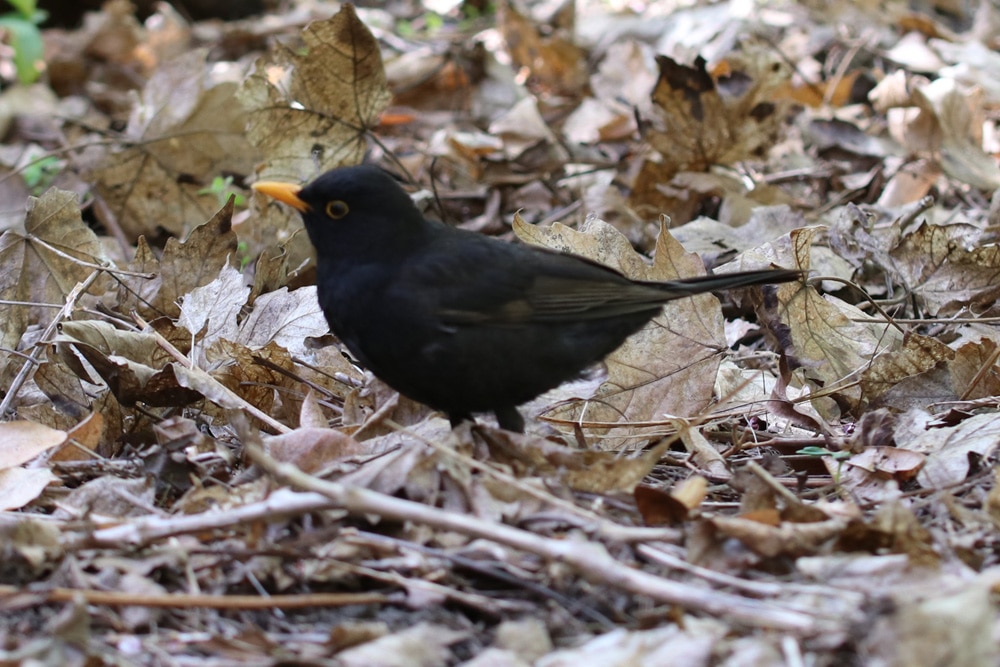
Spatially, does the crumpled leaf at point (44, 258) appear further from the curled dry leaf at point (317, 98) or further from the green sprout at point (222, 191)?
the curled dry leaf at point (317, 98)

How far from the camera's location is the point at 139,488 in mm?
3199

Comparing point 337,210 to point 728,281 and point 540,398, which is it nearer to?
point 540,398

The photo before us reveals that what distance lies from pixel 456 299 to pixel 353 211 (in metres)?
0.51

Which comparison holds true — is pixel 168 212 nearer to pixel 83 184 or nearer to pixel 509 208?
pixel 83 184

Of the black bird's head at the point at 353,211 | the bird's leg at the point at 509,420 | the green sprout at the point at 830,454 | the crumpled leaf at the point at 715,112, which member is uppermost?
the black bird's head at the point at 353,211

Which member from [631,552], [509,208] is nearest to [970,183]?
[509,208]

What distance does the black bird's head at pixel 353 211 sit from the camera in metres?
3.78

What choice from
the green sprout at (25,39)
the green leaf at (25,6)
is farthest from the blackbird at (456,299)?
the green leaf at (25,6)

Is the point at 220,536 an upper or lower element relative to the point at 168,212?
upper

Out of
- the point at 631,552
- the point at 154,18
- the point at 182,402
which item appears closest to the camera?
the point at 631,552

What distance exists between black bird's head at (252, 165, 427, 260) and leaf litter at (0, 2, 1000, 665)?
539 mm

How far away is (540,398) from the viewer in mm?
4453

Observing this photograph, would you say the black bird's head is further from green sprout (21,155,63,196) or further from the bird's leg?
green sprout (21,155,63,196)

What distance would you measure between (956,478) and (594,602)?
1.36m
